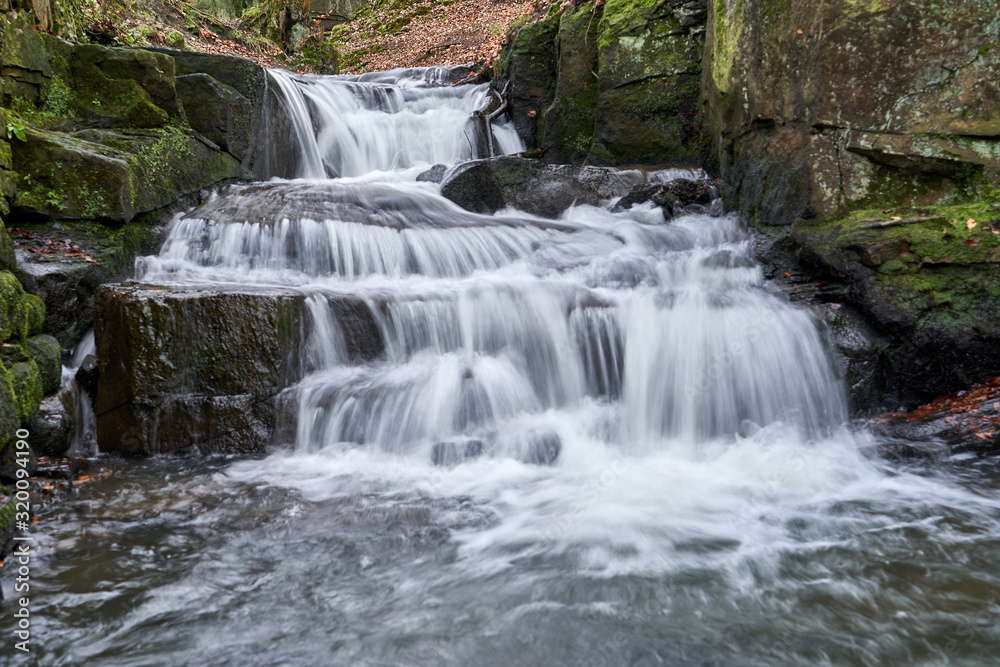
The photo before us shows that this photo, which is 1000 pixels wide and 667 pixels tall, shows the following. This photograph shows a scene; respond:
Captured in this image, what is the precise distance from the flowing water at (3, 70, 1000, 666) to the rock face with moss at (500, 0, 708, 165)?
2.38m

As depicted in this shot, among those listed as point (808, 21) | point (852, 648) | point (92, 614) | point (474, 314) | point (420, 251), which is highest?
point (808, 21)

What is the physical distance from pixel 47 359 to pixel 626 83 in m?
8.04

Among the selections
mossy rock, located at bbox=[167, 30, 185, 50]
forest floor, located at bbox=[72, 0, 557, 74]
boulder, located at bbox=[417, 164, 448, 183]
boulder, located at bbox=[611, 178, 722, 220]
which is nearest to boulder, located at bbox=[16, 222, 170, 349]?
boulder, located at bbox=[417, 164, 448, 183]

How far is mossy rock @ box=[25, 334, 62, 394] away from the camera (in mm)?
4285

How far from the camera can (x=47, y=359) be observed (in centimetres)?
438

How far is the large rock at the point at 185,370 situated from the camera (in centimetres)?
443

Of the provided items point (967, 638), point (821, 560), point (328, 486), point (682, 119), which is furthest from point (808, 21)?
point (328, 486)

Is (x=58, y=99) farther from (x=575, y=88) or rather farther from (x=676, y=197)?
(x=676, y=197)

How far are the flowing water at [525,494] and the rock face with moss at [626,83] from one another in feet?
7.80

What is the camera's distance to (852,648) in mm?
2355

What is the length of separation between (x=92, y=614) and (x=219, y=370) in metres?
2.15

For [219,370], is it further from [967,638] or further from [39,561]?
[967,638]

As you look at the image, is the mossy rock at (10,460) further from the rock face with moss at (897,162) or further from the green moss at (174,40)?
the green moss at (174,40)

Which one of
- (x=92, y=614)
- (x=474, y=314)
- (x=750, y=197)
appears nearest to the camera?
(x=92, y=614)
